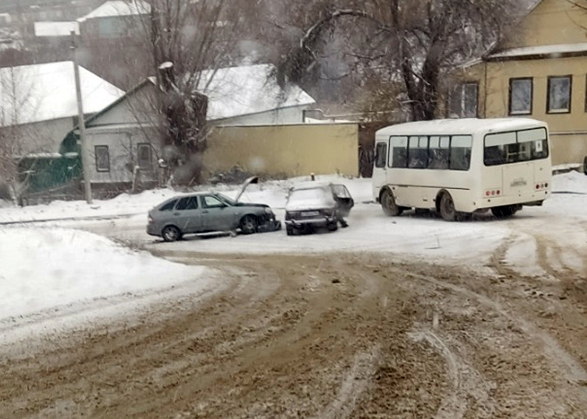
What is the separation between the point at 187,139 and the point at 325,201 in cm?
1717

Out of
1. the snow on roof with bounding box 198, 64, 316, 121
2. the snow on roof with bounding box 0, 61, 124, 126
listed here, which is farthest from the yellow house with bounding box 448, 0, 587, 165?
the snow on roof with bounding box 0, 61, 124, 126

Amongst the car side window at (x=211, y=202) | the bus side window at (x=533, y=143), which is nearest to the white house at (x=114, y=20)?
the car side window at (x=211, y=202)

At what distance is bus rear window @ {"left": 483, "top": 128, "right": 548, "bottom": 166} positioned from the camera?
21734mm

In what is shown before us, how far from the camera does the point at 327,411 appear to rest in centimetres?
640

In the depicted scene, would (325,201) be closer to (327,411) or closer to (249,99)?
(327,411)

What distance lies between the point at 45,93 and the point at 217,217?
93.8 feet

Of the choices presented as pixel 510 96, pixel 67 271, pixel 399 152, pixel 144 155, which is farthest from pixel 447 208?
pixel 144 155

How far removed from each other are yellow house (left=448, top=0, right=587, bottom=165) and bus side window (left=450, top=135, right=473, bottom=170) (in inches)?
454

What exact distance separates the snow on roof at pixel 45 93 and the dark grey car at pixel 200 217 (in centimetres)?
1965

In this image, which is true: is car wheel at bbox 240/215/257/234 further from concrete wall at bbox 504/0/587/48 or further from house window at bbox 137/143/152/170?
house window at bbox 137/143/152/170

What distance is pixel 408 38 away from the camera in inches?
1139

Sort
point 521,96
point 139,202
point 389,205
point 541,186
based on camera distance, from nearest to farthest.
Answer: point 541,186
point 389,205
point 139,202
point 521,96

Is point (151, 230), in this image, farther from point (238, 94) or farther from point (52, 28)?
point (52, 28)

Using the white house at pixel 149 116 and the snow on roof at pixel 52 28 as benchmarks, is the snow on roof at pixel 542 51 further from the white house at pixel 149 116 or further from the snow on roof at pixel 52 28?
the snow on roof at pixel 52 28
